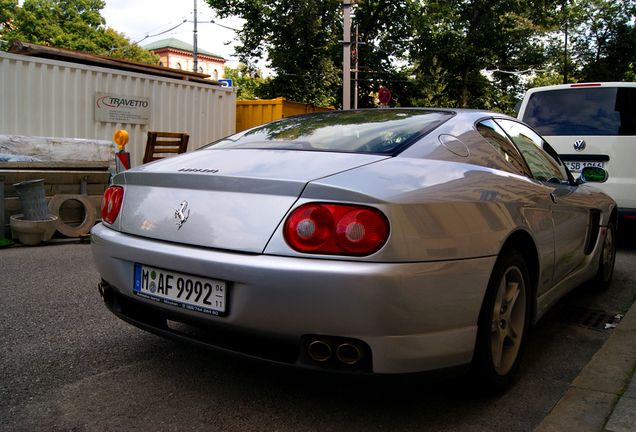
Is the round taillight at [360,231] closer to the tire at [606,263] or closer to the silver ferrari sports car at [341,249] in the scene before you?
the silver ferrari sports car at [341,249]

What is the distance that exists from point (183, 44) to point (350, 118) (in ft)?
334

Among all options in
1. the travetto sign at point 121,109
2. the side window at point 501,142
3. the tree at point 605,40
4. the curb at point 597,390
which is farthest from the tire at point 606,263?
the tree at point 605,40

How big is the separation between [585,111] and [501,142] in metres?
4.69

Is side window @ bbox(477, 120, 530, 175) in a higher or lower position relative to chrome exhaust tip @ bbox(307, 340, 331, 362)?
higher

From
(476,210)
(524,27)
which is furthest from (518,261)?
(524,27)

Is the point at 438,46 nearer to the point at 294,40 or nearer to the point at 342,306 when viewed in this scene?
the point at 294,40

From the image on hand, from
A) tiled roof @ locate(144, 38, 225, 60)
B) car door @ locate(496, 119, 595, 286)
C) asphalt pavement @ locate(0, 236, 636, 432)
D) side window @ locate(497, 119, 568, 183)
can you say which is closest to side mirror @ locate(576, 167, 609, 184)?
car door @ locate(496, 119, 595, 286)

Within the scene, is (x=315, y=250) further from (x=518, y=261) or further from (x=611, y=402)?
(x=611, y=402)

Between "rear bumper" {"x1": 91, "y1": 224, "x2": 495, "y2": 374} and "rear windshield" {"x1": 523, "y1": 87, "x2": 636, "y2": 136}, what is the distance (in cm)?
550

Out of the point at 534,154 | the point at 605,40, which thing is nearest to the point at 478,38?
the point at 605,40

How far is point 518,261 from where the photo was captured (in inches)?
97.9

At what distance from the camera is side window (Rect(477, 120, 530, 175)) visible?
2816 millimetres

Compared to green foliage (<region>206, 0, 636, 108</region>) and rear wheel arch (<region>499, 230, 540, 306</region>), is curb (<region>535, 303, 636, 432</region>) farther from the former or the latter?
green foliage (<region>206, 0, 636, 108</region>)

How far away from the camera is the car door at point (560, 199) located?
3.11m
